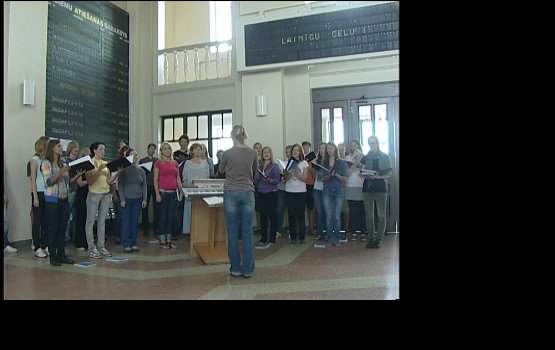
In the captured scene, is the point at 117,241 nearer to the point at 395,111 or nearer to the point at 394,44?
the point at 395,111

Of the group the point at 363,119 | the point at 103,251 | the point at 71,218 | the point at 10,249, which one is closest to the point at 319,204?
the point at 363,119

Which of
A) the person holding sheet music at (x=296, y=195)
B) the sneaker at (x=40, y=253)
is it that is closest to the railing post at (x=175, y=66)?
the person holding sheet music at (x=296, y=195)

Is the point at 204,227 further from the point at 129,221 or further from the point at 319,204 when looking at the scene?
Result: the point at 319,204

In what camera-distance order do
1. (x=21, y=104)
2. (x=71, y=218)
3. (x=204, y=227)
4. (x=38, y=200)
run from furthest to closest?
1. (x=204, y=227)
2. (x=71, y=218)
3. (x=38, y=200)
4. (x=21, y=104)

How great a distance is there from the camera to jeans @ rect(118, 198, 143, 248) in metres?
3.11

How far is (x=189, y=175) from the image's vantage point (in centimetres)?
287

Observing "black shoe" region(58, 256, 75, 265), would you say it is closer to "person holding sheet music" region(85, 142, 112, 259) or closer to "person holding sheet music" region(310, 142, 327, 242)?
"person holding sheet music" region(85, 142, 112, 259)

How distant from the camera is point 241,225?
2656 millimetres

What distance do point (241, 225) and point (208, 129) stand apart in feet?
2.47

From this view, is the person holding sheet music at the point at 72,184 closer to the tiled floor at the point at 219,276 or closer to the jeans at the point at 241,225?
the tiled floor at the point at 219,276

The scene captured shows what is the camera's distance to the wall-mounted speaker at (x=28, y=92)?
98.2 inches

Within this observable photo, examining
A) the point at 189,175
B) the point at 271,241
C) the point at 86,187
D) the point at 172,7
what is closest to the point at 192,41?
the point at 172,7

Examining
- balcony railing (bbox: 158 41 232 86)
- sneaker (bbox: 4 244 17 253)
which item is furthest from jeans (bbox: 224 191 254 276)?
sneaker (bbox: 4 244 17 253)
